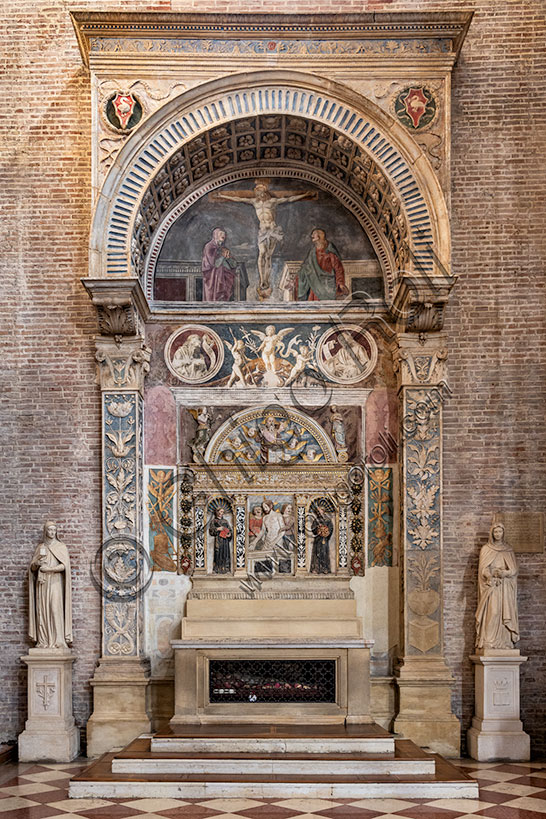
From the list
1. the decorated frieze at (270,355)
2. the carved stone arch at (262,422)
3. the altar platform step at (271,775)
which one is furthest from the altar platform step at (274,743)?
the decorated frieze at (270,355)

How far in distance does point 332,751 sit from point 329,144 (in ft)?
20.0

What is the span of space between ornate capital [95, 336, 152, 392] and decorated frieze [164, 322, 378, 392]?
577 mm

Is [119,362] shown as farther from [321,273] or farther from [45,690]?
[45,690]

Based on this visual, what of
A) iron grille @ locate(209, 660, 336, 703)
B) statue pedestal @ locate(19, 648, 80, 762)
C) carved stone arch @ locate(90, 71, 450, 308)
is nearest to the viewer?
statue pedestal @ locate(19, 648, 80, 762)

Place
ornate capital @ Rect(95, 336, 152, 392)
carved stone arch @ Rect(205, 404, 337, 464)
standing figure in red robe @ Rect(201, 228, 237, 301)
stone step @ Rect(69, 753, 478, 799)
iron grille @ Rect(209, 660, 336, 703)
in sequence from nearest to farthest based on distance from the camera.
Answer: stone step @ Rect(69, 753, 478, 799)
iron grille @ Rect(209, 660, 336, 703)
ornate capital @ Rect(95, 336, 152, 392)
carved stone arch @ Rect(205, 404, 337, 464)
standing figure in red robe @ Rect(201, 228, 237, 301)

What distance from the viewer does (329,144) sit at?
10.4m

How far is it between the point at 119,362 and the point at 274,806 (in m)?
4.68

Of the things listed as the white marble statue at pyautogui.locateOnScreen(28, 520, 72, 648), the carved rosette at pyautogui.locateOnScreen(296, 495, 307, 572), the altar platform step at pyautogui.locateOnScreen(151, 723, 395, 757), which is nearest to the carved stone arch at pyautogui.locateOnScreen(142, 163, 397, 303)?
the carved rosette at pyautogui.locateOnScreen(296, 495, 307, 572)

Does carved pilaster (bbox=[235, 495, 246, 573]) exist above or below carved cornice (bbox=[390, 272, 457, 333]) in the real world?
below

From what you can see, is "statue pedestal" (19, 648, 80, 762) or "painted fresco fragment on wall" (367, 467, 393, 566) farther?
"painted fresco fragment on wall" (367, 467, 393, 566)

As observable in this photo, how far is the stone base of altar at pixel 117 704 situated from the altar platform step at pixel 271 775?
68 cm

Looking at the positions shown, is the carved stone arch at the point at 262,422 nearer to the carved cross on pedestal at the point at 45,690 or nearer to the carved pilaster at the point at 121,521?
the carved pilaster at the point at 121,521

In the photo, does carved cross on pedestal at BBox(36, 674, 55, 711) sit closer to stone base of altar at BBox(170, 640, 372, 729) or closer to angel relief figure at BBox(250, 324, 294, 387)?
stone base of altar at BBox(170, 640, 372, 729)

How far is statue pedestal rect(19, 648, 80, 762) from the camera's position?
376 inches
